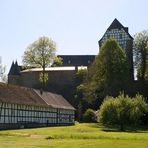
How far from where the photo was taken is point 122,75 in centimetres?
9200

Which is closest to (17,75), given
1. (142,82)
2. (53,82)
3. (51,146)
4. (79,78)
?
(53,82)

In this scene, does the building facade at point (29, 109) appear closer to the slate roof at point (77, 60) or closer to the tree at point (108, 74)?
the tree at point (108, 74)

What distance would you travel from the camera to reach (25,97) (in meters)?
68.8

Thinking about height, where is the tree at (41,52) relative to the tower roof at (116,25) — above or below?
below

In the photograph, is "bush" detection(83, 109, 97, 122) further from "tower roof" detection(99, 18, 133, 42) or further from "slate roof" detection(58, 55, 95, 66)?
"slate roof" detection(58, 55, 95, 66)

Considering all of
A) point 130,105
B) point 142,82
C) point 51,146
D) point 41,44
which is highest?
point 41,44

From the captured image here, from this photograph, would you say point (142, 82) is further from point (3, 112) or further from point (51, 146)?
point (51, 146)

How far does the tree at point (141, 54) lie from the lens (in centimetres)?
10144

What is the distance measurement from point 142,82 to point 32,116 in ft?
125

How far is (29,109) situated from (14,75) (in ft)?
200

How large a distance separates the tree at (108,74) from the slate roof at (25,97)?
957 cm

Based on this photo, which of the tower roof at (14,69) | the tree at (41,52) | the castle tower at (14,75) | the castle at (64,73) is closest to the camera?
the tree at (41,52)

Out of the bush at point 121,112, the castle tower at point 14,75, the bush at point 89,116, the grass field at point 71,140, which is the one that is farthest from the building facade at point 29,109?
the castle tower at point 14,75

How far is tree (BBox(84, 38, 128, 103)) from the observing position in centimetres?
9075
